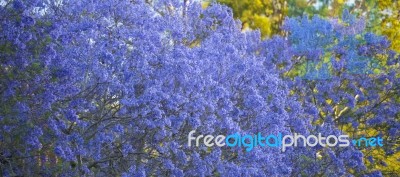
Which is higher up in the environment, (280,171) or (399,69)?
(399,69)

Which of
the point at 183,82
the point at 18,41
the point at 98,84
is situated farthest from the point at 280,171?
the point at 18,41

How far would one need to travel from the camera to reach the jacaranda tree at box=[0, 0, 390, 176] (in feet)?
29.6

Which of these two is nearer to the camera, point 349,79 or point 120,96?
point 120,96

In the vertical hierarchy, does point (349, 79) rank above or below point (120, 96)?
above

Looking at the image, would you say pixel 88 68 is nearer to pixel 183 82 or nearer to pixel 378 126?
pixel 183 82

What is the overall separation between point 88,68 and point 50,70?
424 mm

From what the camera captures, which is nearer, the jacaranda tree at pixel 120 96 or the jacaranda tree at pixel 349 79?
the jacaranda tree at pixel 120 96

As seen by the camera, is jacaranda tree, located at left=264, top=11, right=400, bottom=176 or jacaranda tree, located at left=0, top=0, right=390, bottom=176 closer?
jacaranda tree, located at left=0, top=0, right=390, bottom=176

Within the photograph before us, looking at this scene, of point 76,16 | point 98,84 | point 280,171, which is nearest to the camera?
point 98,84

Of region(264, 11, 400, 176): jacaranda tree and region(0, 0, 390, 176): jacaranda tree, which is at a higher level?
region(264, 11, 400, 176): jacaranda tree

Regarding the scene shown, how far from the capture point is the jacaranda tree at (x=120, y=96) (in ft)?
29.6

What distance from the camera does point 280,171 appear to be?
11.2 metres

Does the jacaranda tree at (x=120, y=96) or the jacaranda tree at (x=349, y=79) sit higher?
the jacaranda tree at (x=349, y=79)

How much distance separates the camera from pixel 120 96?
9500 millimetres
